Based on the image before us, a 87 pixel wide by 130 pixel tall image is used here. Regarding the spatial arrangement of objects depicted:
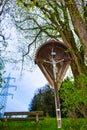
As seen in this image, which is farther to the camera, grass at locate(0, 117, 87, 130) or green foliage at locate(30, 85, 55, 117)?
green foliage at locate(30, 85, 55, 117)

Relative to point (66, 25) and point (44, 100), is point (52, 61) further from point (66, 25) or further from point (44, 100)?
point (44, 100)

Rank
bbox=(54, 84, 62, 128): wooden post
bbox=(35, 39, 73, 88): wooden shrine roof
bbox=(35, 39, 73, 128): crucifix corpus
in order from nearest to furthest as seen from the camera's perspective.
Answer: bbox=(54, 84, 62, 128): wooden post, bbox=(35, 39, 73, 128): crucifix corpus, bbox=(35, 39, 73, 88): wooden shrine roof

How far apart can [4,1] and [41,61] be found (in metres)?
4.39

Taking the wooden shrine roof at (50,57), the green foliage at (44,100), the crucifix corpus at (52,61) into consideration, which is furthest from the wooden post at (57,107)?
the green foliage at (44,100)

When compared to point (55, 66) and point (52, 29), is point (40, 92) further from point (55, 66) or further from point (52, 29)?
point (55, 66)

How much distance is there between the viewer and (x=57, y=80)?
1761cm

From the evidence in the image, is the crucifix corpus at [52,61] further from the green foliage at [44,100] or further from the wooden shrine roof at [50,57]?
the green foliage at [44,100]

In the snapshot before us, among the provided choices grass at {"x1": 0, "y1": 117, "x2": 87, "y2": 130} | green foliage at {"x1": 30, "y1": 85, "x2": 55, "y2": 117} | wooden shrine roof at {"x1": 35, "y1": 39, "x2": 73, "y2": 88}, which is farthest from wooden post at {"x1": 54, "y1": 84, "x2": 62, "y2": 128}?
green foliage at {"x1": 30, "y1": 85, "x2": 55, "y2": 117}

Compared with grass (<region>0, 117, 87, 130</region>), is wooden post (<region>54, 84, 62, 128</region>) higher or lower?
higher

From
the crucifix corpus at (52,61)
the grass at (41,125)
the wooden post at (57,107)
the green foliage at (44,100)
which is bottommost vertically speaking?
the grass at (41,125)

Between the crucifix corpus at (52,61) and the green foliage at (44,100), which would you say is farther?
the green foliage at (44,100)

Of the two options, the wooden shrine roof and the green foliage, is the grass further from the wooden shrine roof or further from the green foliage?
the green foliage

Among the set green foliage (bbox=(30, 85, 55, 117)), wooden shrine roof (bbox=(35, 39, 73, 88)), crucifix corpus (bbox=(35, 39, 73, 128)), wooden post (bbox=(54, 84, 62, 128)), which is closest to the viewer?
wooden post (bbox=(54, 84, 62, 128))

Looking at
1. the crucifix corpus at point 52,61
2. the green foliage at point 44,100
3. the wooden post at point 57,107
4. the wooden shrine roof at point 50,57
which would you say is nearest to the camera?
the wooden post at point 57,107
